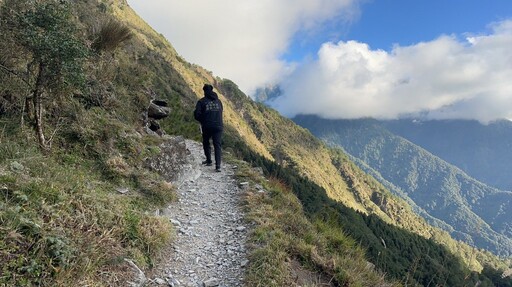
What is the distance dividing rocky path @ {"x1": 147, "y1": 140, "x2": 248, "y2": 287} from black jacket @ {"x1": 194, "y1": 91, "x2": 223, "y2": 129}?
1.78m

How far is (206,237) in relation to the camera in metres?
8.20

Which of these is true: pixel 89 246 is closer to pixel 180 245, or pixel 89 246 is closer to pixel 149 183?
pixel 180 245

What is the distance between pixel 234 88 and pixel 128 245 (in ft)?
636

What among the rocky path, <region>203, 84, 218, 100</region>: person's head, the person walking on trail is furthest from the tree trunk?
<region>203, 84, 218, 100</region>: person's head

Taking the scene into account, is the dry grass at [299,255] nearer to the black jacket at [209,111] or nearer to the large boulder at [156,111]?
the black jacket at [209,111]

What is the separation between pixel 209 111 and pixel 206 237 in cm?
595

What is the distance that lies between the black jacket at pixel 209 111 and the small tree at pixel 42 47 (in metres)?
5.24

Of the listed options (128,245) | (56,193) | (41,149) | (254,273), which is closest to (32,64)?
(41,149)

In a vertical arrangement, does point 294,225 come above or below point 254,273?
above

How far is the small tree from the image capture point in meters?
7.52

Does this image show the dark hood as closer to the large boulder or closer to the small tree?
the small tree

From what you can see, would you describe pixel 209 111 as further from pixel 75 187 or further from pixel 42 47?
pixel 75 187

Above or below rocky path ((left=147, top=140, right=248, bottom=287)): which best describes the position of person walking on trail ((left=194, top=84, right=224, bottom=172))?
above

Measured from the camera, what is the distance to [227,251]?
7.57 metres
